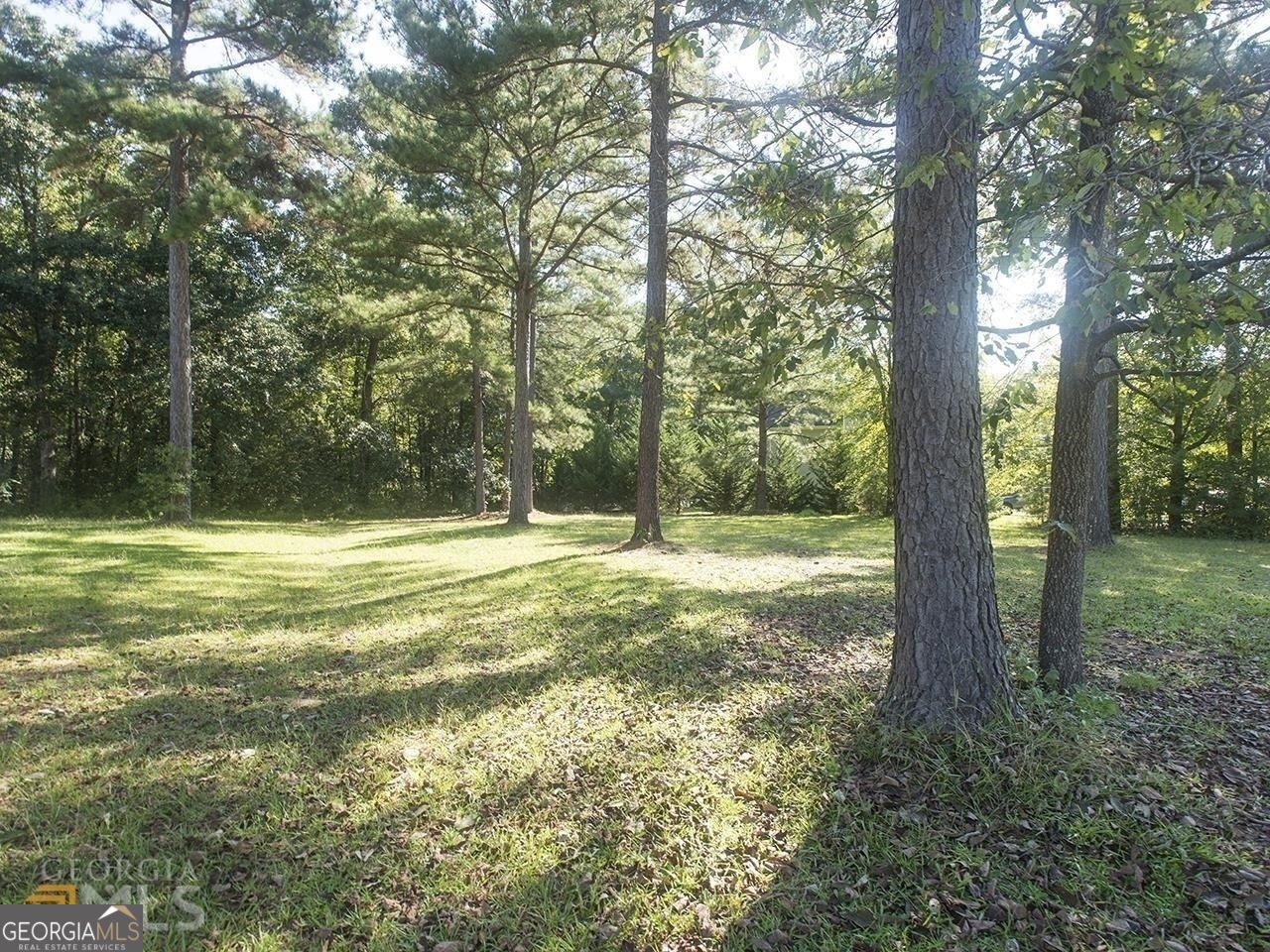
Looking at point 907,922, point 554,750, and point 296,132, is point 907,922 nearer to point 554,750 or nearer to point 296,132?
point 554,750

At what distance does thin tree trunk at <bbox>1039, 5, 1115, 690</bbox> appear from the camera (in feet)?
10.3

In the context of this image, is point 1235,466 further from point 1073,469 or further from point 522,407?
point 522,407

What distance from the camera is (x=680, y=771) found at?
2.90 metres

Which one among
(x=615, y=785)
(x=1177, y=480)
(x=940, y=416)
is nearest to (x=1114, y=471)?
(x=1177, y=480)

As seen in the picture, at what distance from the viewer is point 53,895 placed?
6.71 feet

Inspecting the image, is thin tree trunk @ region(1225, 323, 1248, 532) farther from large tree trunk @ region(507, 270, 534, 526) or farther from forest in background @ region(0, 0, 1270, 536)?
large tree trunk @ region(507, 270, 534, 526)

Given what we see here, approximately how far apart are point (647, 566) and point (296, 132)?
421 inches

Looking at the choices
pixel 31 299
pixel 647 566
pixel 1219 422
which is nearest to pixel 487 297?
pixel 647 566

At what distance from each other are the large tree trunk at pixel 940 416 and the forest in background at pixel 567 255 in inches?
8.4

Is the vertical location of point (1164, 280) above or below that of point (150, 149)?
below

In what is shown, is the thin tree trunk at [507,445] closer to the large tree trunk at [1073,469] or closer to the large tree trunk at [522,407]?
the large tree trunk at [522,407]

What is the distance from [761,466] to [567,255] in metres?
10.8

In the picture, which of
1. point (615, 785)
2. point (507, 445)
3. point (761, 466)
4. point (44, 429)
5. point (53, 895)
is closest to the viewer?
point (53, 895)

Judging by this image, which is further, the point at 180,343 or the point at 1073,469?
the point at 180,343
